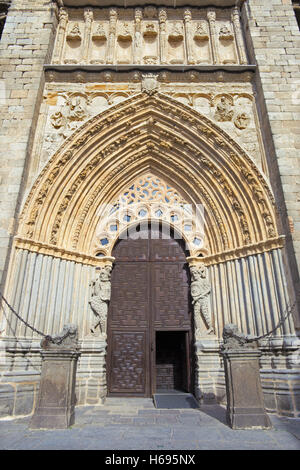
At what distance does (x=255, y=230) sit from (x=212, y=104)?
3130 mm

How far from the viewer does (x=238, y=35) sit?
25.6ft

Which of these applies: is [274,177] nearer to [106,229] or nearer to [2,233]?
[106,229]

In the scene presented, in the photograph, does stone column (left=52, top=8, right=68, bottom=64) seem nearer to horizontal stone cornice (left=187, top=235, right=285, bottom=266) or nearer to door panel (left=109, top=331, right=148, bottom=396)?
horizontal stone cornice (left=187, top=235, right=285, bottom=266)

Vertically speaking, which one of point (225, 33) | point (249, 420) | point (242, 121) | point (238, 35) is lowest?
point (249, 420)

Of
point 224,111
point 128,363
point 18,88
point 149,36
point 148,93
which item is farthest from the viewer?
point 149,36

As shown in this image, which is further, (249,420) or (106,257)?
(106,257)

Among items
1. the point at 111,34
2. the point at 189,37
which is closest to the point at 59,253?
the point at 111,34

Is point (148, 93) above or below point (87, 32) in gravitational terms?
below

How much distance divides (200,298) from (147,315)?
3.99ft

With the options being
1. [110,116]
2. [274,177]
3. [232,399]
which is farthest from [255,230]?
[110,116]

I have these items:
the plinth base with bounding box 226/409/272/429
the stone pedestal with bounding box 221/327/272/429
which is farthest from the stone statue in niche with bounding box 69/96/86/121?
the plinth base with bounding box 226/409/272/429

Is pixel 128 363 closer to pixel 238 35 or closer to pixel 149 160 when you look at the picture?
pixel 149 160

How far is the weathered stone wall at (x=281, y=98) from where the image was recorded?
5574mm

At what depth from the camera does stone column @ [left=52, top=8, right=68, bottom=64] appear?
758 centimetres
